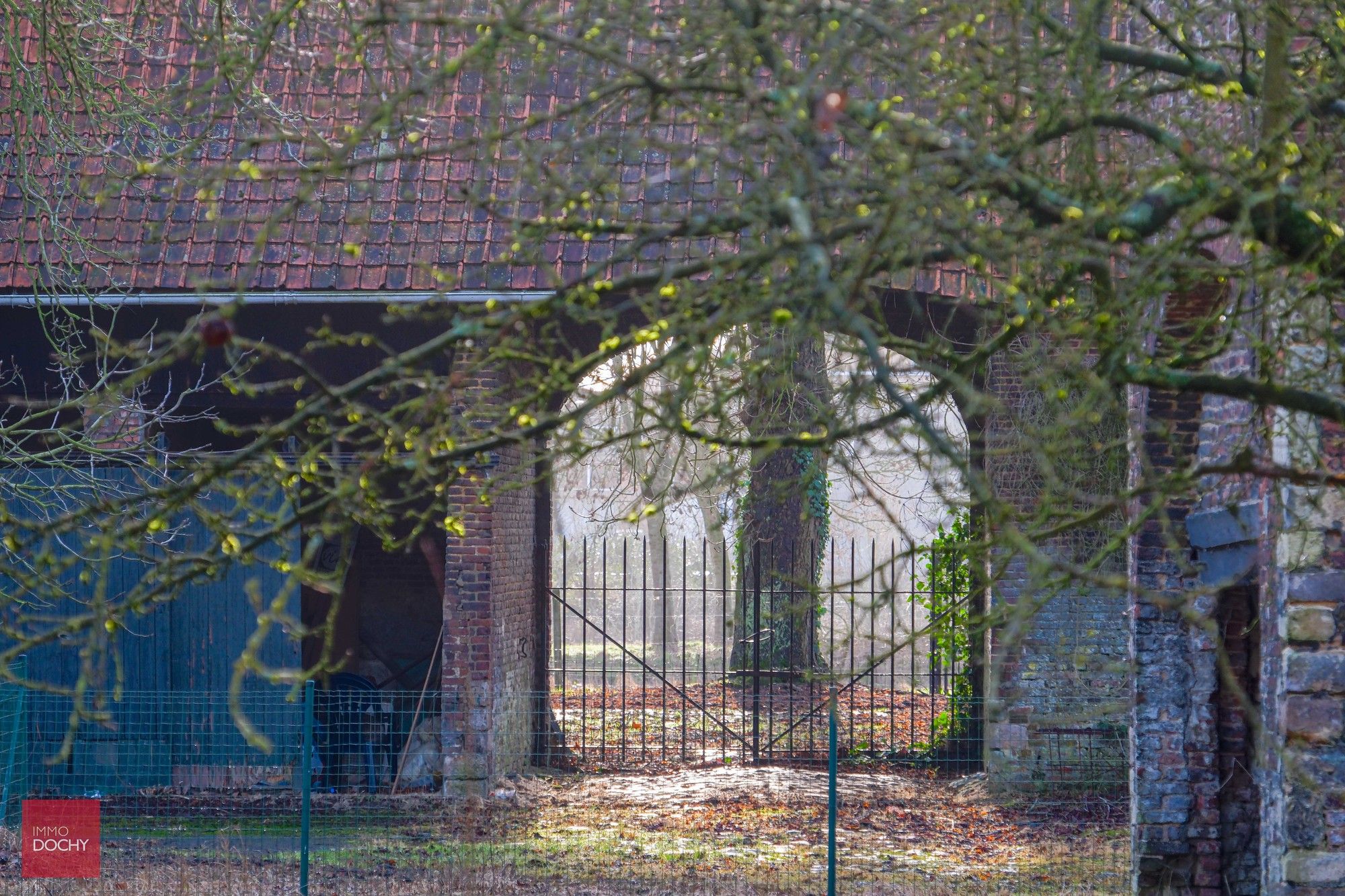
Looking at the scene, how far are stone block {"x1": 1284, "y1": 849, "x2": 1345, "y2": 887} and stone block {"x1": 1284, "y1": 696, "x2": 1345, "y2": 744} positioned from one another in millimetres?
466

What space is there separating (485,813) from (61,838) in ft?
9.45

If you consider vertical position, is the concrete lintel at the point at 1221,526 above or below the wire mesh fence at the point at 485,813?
above

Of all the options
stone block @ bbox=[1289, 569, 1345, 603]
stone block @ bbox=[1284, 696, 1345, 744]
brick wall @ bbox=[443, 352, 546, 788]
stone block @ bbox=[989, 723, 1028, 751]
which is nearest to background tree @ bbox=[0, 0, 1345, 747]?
stone block @ bbox=[1289, 569, 1345, 603]

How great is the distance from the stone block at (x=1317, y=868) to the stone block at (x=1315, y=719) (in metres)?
0.47

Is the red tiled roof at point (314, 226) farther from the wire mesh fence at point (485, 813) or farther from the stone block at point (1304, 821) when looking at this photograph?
the stone block at point (1304, 821)

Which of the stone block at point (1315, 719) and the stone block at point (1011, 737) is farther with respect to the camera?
the stone block at point (1011, 737)

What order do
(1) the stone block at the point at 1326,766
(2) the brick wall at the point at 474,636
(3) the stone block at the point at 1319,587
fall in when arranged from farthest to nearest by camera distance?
(2) the brick wall at the point at 474,636
(3) the stone block at the point at 1319,587
(1) the stone block at the point at 1326,766

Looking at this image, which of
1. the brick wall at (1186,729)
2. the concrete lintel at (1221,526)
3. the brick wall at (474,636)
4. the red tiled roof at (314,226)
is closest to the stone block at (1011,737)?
the brick wall at (1186,729)

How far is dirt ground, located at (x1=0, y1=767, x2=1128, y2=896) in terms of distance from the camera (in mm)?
8609

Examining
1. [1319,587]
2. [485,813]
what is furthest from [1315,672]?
[485,813]

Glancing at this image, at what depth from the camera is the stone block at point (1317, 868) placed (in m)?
5.61

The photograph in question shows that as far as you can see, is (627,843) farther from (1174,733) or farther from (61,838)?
(1174,733)

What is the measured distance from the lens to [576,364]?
357cm

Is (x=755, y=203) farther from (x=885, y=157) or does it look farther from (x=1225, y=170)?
(x=1225, y=170)
